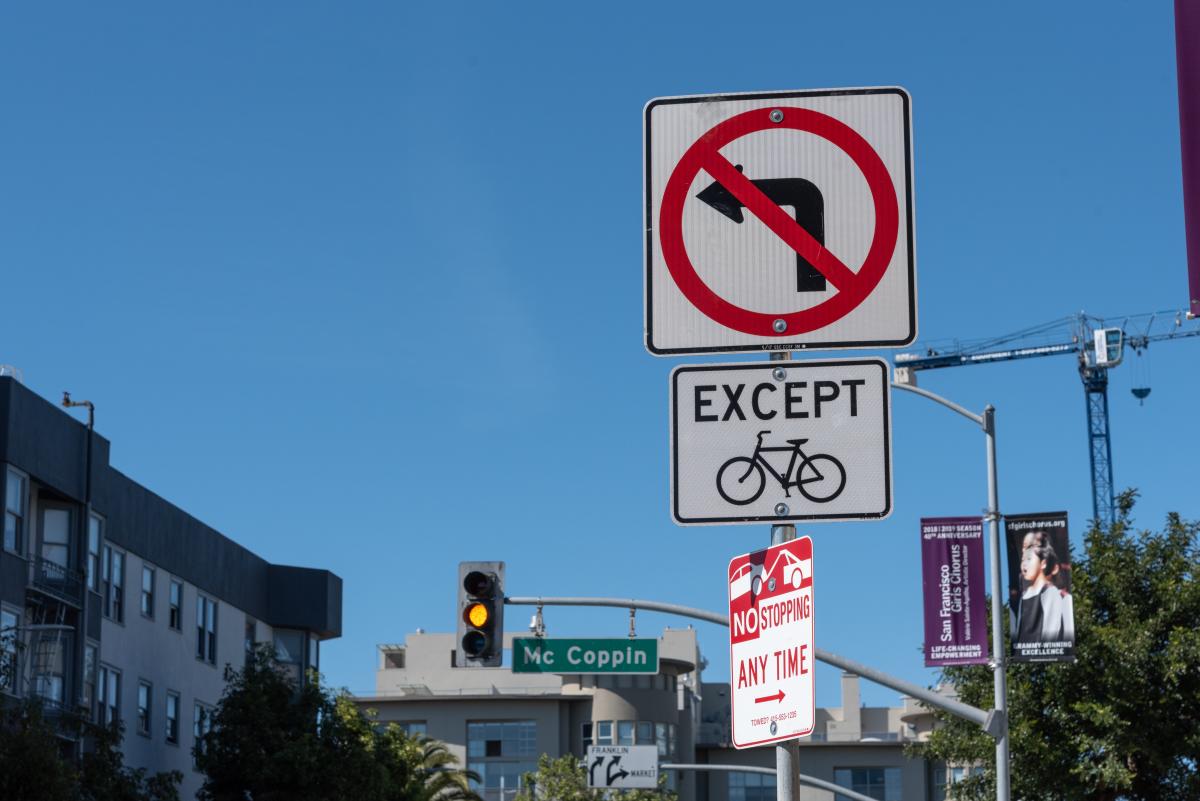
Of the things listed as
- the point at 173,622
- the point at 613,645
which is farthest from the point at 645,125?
the point at 173,622

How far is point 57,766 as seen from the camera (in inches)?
1336

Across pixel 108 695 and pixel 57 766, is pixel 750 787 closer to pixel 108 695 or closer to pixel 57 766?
pixel 108 695

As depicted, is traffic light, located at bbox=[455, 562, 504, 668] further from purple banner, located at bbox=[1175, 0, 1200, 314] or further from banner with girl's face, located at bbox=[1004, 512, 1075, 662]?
banner with girl's face, located at bbox=[1004, 512, 1075, 662]

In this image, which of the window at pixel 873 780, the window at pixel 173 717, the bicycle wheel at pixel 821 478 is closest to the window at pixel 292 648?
the window at pixel 173 717

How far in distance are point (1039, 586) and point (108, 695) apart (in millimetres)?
24549

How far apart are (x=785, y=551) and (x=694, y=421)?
457 mm

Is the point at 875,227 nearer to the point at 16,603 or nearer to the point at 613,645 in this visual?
the point at 613,645

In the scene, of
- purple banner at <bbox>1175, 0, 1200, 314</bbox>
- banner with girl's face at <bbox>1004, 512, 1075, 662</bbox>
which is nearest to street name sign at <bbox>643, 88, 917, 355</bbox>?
purple banner at <bbox>1175, 0, 1200, 314</bbox>

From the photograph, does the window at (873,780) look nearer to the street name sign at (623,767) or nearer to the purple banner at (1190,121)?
the street name sign at (623,767)

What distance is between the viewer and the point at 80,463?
45312mm

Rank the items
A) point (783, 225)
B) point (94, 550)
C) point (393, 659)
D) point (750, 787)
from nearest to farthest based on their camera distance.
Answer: point (783, 225)
point (94, 550)
point (750, 787)
point (393, 659)

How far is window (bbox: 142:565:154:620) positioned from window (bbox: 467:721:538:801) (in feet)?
161

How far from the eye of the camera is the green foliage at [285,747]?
150 ft

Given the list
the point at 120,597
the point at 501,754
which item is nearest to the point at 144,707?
the point at 120,597
